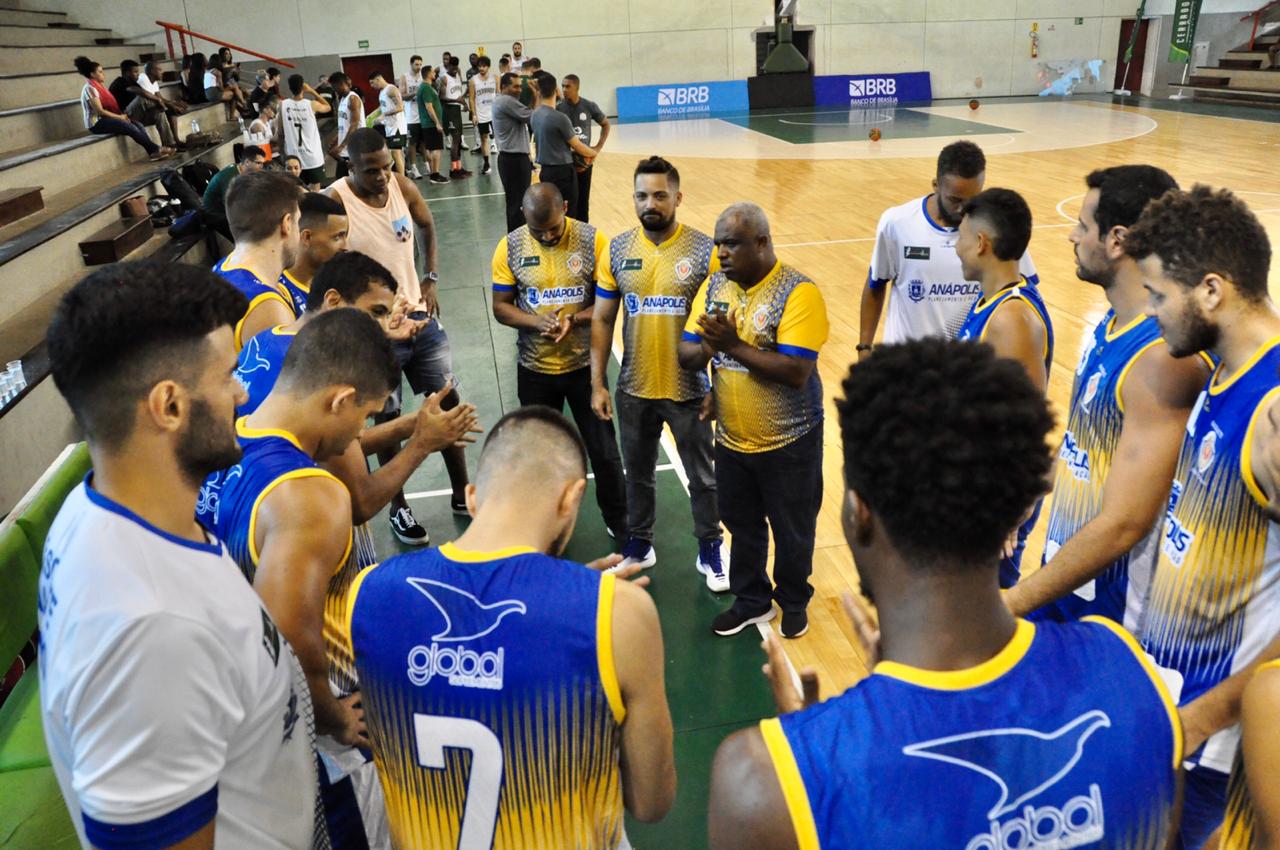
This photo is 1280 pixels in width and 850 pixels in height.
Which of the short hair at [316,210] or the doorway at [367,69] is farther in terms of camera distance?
the doorway at [367,69]

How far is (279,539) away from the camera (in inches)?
86.6

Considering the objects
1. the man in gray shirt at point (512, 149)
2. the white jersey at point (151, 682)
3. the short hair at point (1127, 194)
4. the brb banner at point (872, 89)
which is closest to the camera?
the white jersey at point (151, 682)

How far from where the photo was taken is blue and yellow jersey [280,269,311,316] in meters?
4.43

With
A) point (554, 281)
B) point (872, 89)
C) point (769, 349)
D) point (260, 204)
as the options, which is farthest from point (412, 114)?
point (769, 349)

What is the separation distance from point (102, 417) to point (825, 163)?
17.5 meters

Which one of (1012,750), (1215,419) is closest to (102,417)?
(1012,750)

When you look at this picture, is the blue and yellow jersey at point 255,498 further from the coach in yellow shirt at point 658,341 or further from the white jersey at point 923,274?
the white jersey at point 923,274

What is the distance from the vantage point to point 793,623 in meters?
4.30

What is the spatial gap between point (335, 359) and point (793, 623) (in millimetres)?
2635

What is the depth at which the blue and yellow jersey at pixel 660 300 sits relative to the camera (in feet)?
14.9

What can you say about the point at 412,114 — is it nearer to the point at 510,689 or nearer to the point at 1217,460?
the point at 1217,460

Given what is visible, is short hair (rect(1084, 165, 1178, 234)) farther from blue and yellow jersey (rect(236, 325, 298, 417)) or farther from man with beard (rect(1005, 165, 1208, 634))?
blue and yellow jersey (rect(236, 325, 298, 417))

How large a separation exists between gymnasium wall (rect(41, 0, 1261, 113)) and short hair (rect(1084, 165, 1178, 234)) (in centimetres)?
2495

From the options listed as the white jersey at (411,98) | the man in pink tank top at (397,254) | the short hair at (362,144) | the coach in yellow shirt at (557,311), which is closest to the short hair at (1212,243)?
the coach in yellow shirt at (557,311)
